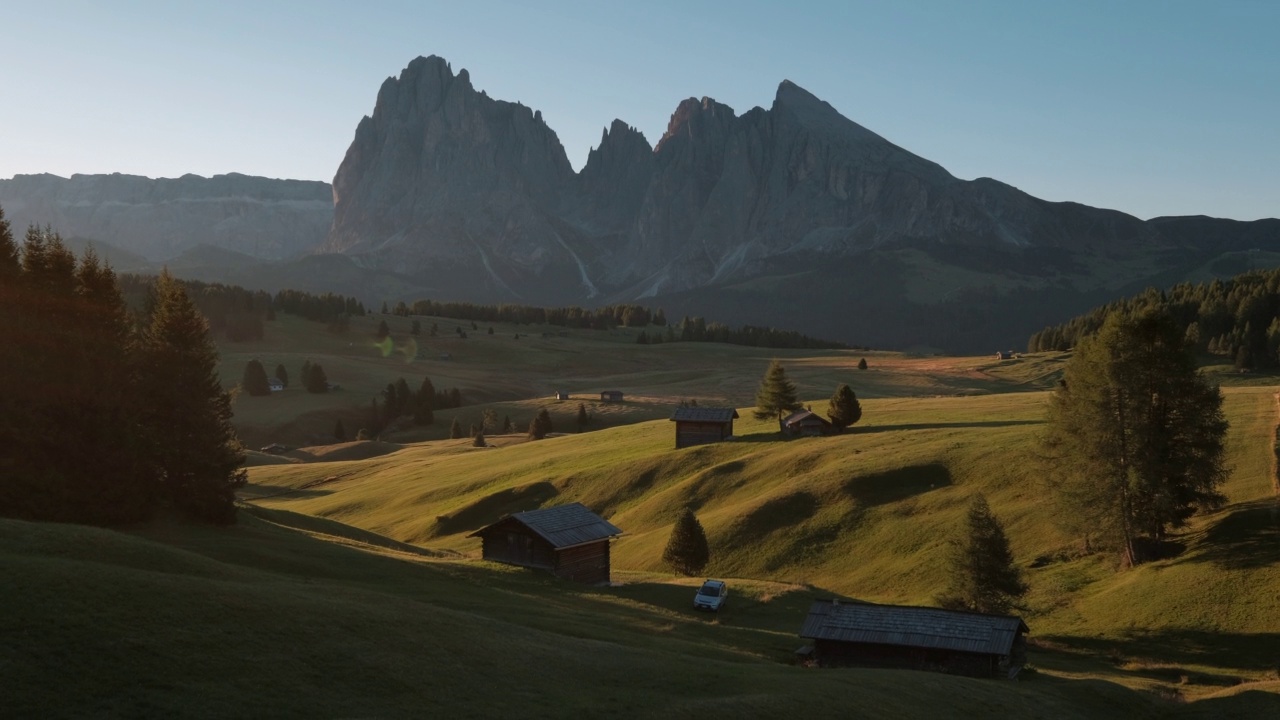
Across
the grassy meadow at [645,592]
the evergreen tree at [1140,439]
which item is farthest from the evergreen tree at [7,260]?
the evergreen tree at [1140,439]

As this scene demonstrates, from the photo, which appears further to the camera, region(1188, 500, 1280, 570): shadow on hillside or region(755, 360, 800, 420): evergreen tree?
region(755, 360, 800, 420): evergreen tree

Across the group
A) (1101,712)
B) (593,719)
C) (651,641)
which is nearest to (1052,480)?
(1101,712)

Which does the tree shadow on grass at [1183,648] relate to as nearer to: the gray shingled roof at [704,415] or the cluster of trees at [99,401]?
the cluster of trees at [99,401]

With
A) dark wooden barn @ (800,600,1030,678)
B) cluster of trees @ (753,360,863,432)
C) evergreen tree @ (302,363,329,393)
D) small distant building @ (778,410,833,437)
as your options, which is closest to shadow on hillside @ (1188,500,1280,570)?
dark wooden barn @ (800,600,1030,678)

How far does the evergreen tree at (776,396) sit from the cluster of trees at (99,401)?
54.6 meters

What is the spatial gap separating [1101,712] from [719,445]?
50.8m

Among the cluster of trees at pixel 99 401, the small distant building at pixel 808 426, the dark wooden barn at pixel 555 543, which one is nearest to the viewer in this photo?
the cluster of trees at pixel 99 401

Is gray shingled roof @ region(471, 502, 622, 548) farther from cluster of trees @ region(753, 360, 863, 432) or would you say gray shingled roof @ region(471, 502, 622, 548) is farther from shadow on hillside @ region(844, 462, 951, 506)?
cluster of trees @ region(753, 360, 863, 432)

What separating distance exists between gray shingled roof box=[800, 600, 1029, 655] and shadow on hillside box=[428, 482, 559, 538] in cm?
3825

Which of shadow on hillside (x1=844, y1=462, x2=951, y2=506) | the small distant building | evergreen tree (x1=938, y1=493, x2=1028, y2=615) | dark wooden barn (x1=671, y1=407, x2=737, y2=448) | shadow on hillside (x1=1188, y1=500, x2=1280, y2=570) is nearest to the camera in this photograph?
shadow on hillside (x1=1188, y1=500, x2=1280, y2=570)

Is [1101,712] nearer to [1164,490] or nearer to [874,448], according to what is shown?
[1164,490]

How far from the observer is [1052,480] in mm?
53062

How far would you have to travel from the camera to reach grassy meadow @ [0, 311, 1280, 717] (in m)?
21.2

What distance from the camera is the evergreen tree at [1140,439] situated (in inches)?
1874
